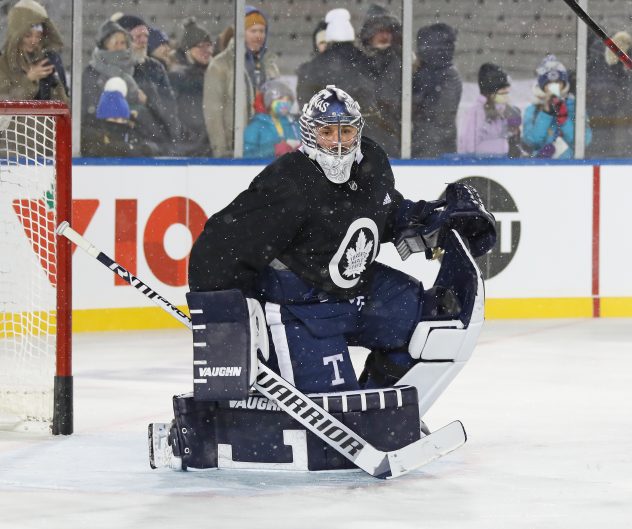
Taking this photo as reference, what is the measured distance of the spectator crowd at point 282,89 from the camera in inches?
303

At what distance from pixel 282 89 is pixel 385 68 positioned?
1.79ft

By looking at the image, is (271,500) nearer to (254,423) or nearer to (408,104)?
(254,423)

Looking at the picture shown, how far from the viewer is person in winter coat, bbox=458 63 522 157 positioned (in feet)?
28.0

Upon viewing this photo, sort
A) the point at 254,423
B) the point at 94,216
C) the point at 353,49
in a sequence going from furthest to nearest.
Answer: the point at 353,49
the point at 94,216
the point at 254,423

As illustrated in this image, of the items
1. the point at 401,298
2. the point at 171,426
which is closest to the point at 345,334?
the point at 401,298

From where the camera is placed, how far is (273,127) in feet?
27.0

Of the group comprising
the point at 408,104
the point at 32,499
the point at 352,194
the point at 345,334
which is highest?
the point at 408,104

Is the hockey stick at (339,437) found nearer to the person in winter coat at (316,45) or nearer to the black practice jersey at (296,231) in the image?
the black practice jersey at (296,231)

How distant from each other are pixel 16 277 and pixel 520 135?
359cm

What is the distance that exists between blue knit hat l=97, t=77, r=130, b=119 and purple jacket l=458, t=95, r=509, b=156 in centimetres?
175

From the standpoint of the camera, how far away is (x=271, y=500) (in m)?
3.96

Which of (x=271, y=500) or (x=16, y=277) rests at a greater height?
(x=16, y=277)

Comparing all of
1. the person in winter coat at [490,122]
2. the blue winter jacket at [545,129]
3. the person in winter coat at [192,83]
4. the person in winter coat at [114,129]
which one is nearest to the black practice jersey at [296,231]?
the person in winter coat at [114,129]

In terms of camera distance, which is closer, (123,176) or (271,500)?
(271,500)
